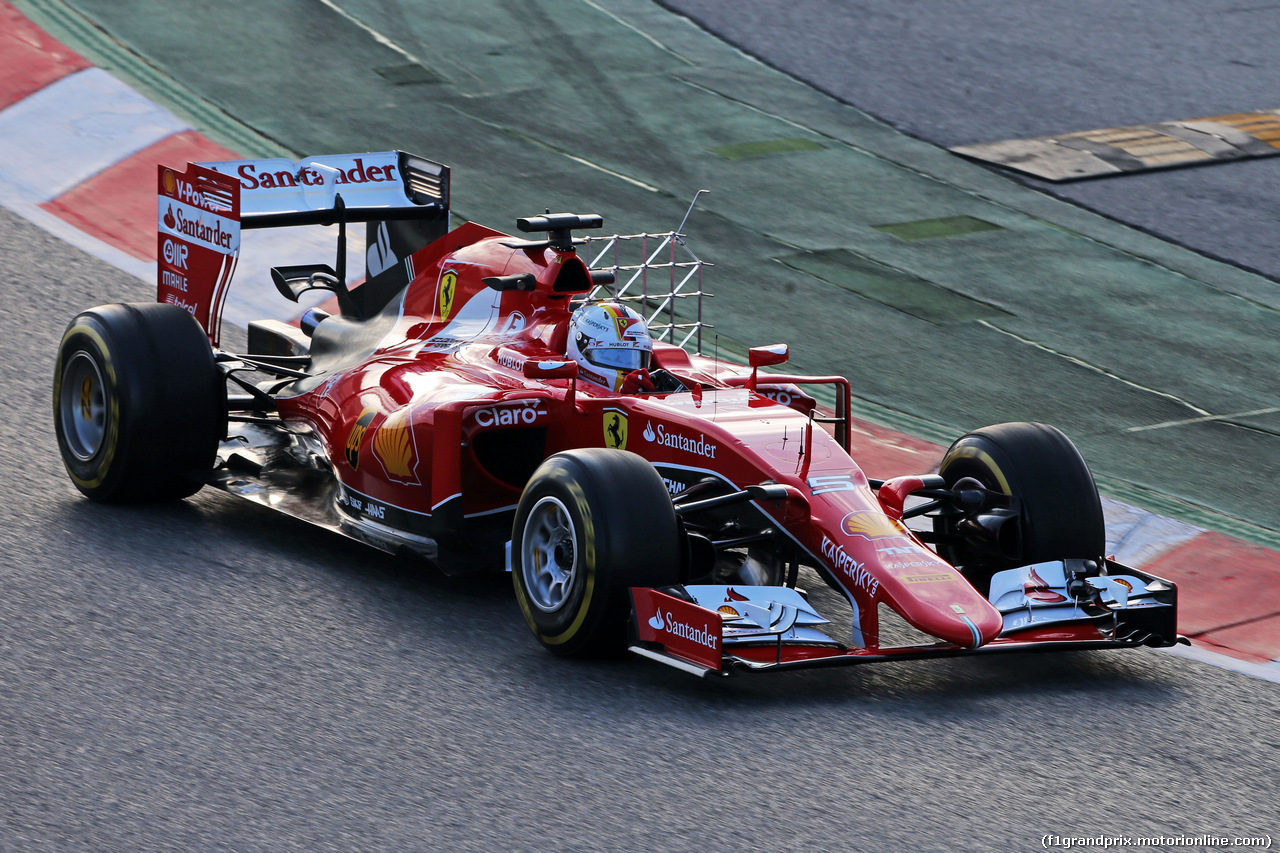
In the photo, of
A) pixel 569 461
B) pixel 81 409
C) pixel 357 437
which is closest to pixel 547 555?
pixel 569 461

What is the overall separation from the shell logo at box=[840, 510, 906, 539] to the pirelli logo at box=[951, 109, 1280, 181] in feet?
35.1

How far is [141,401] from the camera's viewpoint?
8.30 m

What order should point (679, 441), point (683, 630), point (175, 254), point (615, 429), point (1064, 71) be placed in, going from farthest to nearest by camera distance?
point (1064, 71)
point (175, 254)
point (615, 429)
point (679, 441)
point (683, 630)

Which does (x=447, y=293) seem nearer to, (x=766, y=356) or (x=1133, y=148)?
(x=766, y=356)

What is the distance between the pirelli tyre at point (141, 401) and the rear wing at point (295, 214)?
0.82 meters

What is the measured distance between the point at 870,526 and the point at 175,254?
189 inches

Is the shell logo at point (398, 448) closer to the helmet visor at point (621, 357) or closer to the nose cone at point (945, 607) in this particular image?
the helmet visor at point (621, 357)

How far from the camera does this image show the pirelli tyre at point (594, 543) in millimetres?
6582

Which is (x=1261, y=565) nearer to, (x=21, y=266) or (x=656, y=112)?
(x=21, y=266)

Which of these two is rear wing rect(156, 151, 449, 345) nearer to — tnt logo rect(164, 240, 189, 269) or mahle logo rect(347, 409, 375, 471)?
tnt logo rect(164, 240, 189, 269)

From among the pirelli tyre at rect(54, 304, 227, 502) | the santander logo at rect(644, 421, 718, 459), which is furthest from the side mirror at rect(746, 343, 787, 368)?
the pirelli tyre at rect(54, 304, 227, 502)

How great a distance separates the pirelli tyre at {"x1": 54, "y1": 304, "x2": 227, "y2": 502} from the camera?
8328mm

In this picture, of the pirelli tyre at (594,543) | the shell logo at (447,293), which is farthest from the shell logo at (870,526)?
the shell logo at (447,293)

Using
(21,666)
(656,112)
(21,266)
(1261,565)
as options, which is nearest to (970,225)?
(656,112)
